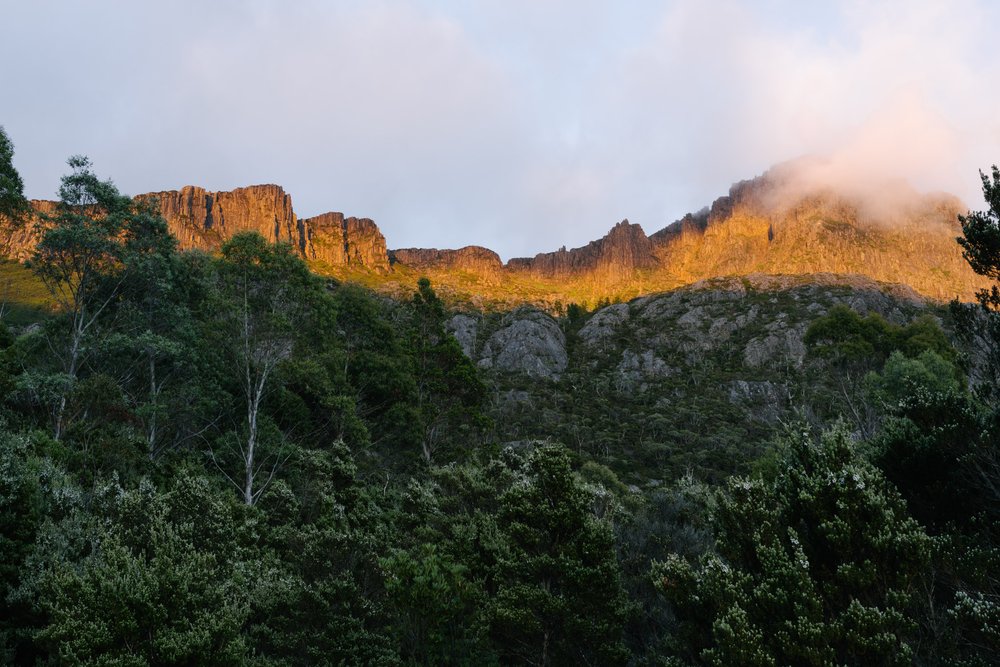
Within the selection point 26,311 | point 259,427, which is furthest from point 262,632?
point 26,311

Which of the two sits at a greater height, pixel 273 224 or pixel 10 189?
pixel 273 224

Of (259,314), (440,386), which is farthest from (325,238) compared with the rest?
(259,314)

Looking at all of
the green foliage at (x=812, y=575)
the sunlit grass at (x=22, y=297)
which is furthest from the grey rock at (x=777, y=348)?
the sunlit grass at (x=22, y=297)

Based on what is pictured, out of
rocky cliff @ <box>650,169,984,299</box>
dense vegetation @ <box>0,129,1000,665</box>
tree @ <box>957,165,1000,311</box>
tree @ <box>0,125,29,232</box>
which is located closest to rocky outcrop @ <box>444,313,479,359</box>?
dense vegetation @ <box>0,129,1000,665</box>

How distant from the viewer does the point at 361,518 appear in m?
21.1

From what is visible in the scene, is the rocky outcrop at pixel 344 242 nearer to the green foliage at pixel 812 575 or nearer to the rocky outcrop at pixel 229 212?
the rocky outcrop at pixel 229 212

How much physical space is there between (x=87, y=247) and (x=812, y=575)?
31.8 meters

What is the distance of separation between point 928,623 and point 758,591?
129 inches

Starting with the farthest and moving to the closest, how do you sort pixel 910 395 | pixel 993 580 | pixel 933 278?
pixel 933 278, pixel 910 395, pixel 993 580

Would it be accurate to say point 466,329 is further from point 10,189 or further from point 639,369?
point 10,189

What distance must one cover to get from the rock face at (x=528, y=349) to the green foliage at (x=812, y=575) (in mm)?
90892

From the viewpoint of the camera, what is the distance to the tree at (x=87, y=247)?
85.7 feet

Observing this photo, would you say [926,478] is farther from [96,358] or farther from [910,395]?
[96,358]

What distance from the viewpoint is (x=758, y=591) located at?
1122 centimetres
